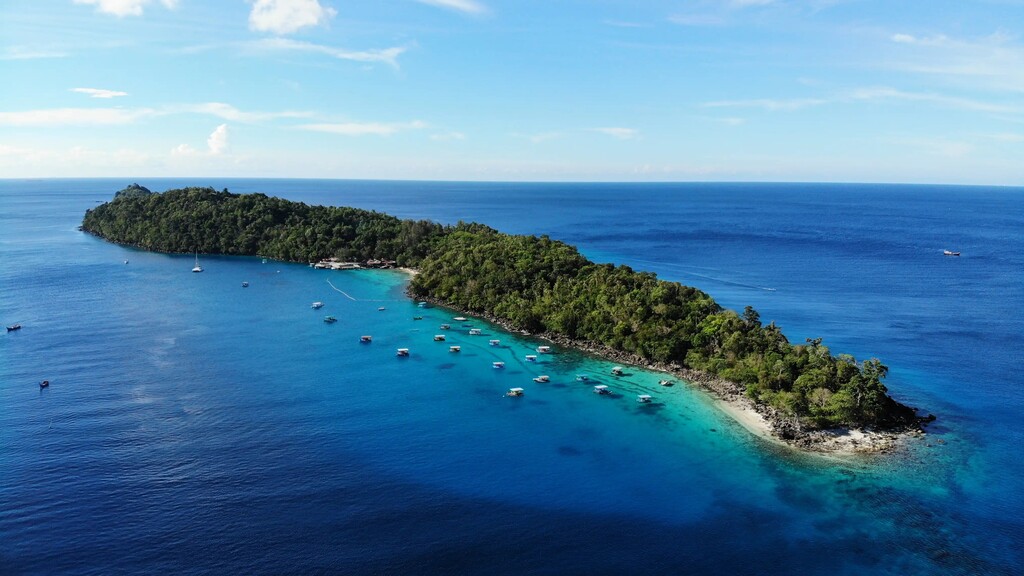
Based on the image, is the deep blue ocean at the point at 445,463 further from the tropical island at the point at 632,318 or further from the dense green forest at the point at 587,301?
the dense green forest at the point at 587,301

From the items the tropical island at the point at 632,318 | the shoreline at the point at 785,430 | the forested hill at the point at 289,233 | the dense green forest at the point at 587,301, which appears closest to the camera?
the shoreline at the point at 785,430

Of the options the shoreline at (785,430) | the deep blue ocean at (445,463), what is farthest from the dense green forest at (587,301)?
the deep blue ocean at (445,463)

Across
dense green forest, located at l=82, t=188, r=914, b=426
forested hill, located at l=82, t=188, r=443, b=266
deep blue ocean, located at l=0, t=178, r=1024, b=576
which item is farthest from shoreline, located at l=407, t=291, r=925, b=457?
forested hill, located at l=82, t=188, r=443, b=266

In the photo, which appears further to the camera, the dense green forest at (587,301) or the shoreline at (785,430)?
the dense green forest at (587,301)

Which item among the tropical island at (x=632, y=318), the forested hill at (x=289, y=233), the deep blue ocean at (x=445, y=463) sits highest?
the forested hill at (x=289, y=233)

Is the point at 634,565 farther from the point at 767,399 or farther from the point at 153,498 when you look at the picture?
the point at 153,498

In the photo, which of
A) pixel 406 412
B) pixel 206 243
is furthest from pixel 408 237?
pixel 406 412

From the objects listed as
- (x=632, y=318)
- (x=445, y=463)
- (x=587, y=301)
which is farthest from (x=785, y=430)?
(x=587, y=301)

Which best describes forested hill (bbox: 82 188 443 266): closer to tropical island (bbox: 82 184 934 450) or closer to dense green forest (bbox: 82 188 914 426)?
dense green forest (bbox: 82 188 914 426)
